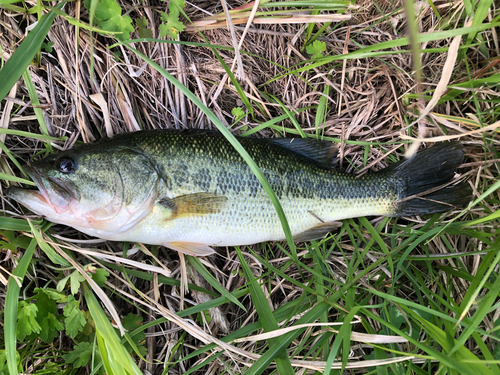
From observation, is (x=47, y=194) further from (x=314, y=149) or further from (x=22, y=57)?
(x=314, y=149)

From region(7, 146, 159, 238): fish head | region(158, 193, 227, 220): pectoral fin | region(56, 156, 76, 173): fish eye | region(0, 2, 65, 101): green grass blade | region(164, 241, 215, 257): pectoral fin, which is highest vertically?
region(0, 2, 65, 101): green grass blade

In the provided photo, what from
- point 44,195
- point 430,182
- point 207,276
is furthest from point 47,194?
point 430,182

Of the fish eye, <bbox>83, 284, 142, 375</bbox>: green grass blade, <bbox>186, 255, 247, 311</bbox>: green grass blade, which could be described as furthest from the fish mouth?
<bbox>186, 255, 247, 311</bbox>: green grass blade

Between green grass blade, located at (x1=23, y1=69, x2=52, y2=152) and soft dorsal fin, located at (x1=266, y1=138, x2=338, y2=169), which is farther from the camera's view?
soft dorsal fin, located at (x1=266, y1=138, x2=338, y2=169)

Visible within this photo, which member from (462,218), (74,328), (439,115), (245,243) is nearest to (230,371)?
(245,243)

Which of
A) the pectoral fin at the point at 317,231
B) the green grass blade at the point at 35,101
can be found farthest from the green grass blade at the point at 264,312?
the green grass blade at the point at 35,101

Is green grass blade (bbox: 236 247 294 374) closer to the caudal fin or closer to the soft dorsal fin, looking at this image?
the soft dorsal fin

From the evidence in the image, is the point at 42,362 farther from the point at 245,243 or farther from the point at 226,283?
the point at 245,243

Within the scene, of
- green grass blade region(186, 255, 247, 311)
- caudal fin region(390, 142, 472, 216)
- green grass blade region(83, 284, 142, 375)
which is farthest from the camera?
caudal fin region(390, 142, 472, 216)
